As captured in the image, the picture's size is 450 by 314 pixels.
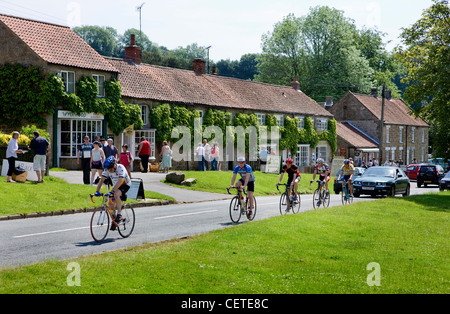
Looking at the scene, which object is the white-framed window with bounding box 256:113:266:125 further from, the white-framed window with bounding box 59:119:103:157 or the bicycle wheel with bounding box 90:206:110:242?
the bicycle wheel with bounding box 90:206:110:242

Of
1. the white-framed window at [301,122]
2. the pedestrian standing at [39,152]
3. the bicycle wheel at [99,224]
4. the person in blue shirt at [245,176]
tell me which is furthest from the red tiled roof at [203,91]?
the bicycle wheel at [99,224]

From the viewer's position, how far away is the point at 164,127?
123ft

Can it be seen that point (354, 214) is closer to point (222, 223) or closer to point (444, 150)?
point (222, 223)

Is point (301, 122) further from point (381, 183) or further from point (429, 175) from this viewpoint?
point (381, 183)

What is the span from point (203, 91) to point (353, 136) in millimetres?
27213

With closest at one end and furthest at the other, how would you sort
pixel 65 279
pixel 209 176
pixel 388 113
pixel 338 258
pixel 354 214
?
1. pixel 65 279
2. pixel 338 258
3. pixel 354 214
4. pixel 209 176
5. pixel 388 113

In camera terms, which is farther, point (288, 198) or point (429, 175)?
point (429, 175)

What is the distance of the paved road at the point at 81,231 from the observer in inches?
422

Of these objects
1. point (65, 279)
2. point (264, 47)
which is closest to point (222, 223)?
point (65, 279)

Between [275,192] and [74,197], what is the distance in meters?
13.8

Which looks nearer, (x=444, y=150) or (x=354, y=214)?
(x=354, y=214)

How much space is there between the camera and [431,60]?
97.9ft

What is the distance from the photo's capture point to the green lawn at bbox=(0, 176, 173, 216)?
17.2 meters

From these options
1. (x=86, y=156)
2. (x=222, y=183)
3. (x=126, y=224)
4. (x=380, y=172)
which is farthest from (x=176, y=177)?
(x=126, y=224)
